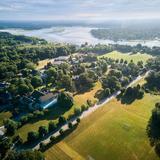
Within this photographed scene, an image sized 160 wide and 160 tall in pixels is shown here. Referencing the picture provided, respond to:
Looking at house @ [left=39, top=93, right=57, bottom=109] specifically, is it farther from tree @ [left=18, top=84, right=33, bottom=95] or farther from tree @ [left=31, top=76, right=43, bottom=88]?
tree @ [left=31, top=76, right=43, bottom=88]

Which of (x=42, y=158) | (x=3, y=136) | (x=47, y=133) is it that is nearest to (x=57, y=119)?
(x=47, y=133)

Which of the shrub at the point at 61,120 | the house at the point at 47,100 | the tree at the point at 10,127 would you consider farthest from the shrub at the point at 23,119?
the shrub at the point at 61,120

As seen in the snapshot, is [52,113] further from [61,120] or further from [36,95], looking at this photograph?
[36,95]

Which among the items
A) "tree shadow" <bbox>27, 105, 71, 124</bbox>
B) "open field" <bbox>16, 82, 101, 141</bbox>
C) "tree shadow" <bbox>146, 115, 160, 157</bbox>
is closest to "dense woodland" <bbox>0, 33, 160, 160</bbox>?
"tree shadow" <bbox>27, 105, 71, 124</bbox>

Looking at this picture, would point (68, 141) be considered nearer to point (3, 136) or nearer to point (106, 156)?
point (106, 156)

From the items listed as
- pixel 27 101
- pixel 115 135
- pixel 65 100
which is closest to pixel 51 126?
pixel 65 100

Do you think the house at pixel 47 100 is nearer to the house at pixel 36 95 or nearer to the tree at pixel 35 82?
the house at pixel 36 95

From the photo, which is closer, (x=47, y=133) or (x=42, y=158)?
(x=42, y=158)
